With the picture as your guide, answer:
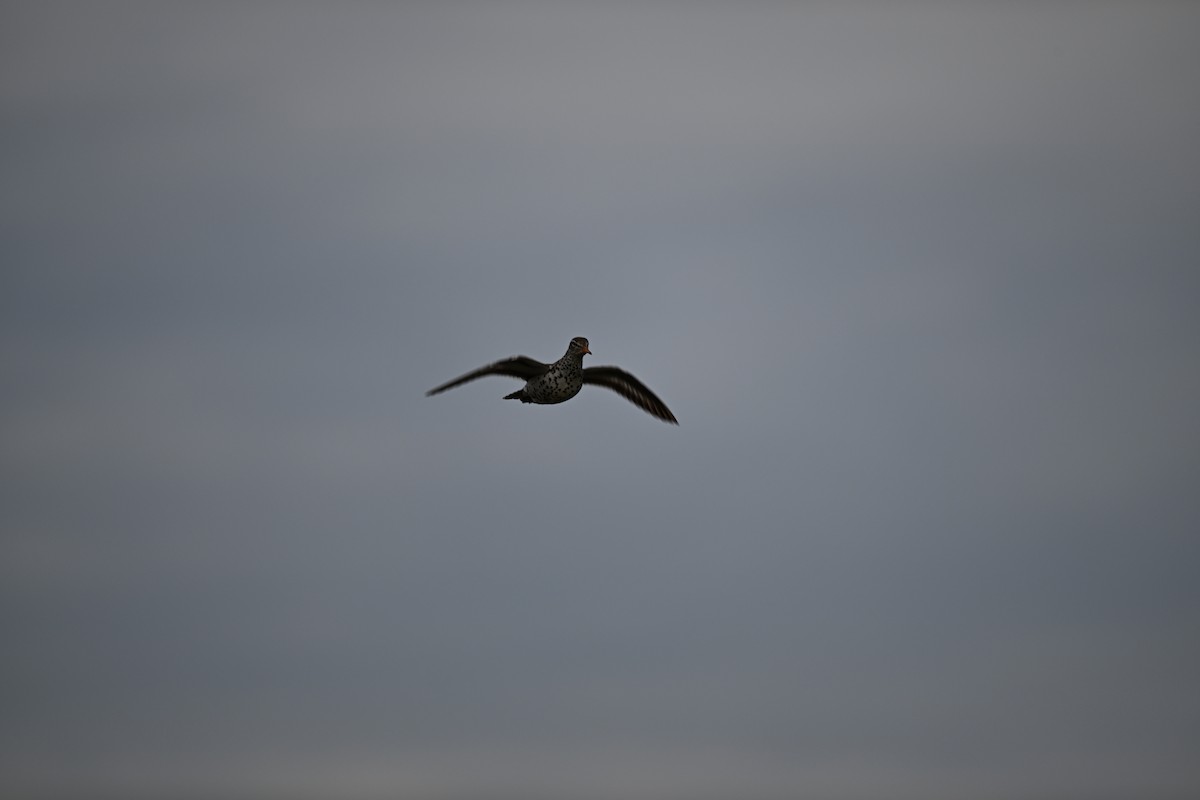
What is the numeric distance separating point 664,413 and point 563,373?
16.5 feet

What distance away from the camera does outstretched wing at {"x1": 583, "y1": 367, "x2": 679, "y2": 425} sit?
132ft

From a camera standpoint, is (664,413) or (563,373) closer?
(563,373)

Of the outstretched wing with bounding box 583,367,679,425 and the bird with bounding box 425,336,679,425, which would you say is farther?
the outstretched wing with bounding box 583,367,679,425

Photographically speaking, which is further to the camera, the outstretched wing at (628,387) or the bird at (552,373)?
the outstretched wing at (628,387)

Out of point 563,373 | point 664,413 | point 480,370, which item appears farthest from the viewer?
point 664,413

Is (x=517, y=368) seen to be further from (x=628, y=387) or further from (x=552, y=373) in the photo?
(x=628, y=387)

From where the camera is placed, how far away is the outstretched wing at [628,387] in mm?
40250

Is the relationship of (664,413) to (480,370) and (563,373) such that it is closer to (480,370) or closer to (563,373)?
(563,373)

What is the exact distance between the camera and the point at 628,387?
41375 millimetres

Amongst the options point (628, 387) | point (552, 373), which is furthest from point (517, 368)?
point (628, 387)

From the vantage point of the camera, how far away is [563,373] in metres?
38.2

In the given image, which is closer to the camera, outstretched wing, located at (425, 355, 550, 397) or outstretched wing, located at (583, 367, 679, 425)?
outstretched wing, located at (425, 355, 550, 397)

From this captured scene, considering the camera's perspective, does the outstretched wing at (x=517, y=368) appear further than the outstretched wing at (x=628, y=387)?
No

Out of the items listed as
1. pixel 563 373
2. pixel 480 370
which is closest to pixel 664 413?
pixel 563 373
